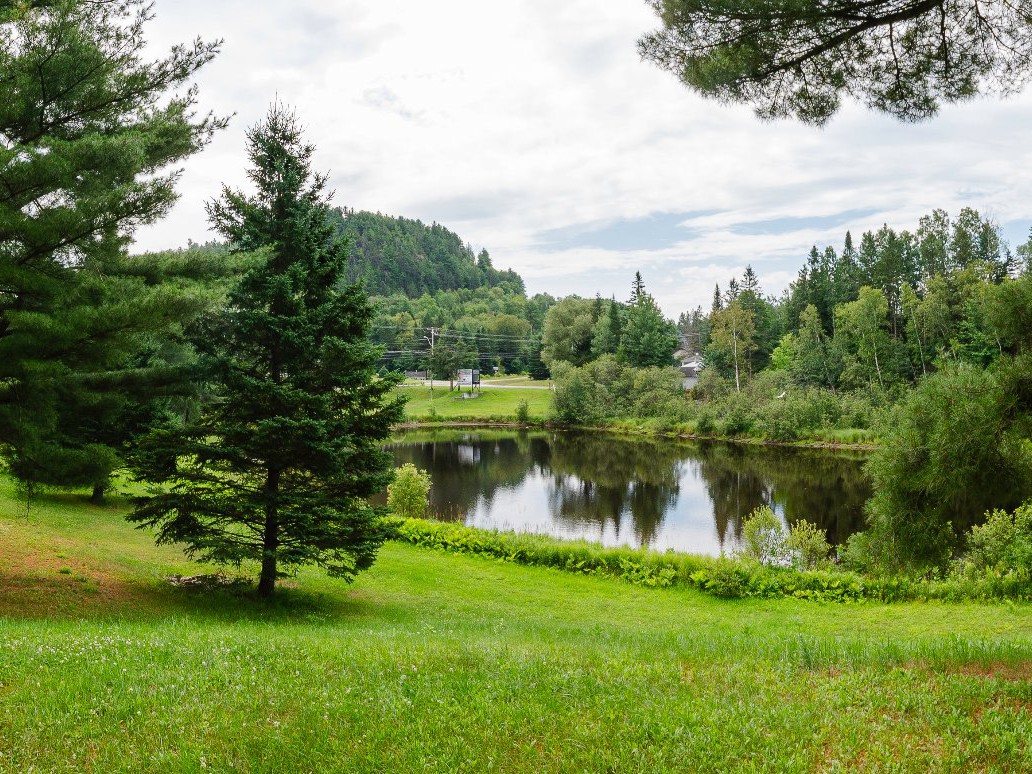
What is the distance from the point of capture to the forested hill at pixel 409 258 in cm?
14625

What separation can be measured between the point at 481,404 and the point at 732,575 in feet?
201

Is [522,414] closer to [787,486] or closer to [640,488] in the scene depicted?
[640,488]

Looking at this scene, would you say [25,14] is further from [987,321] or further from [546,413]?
[546,413]

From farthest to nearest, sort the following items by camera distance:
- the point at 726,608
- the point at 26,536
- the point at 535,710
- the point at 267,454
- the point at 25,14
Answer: the point at 726,608 < the point at 26,536 < the point at 267,454 < the point at 25,14 < the point at 535,710

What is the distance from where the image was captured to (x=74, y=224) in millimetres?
8680

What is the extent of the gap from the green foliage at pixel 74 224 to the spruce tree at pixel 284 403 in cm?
116

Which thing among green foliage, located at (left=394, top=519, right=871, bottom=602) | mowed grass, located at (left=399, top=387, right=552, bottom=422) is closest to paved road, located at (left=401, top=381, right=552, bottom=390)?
mowed grass, located at (left=399, top=387, right=552, bottom=422)

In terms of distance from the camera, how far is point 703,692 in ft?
17.0

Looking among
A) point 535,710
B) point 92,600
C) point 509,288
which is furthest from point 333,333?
point 509,288

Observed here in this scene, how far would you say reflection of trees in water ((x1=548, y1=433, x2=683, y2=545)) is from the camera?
2929cm

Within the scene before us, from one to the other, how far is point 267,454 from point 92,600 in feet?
11.3

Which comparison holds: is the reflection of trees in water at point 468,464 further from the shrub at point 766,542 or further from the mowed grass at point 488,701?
the mowed grass at point 488,701

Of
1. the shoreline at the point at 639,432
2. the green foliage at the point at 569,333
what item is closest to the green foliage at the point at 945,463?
the shoreline at the point at 639,432

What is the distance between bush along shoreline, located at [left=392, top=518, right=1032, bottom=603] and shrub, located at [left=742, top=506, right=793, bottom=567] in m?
1.10
